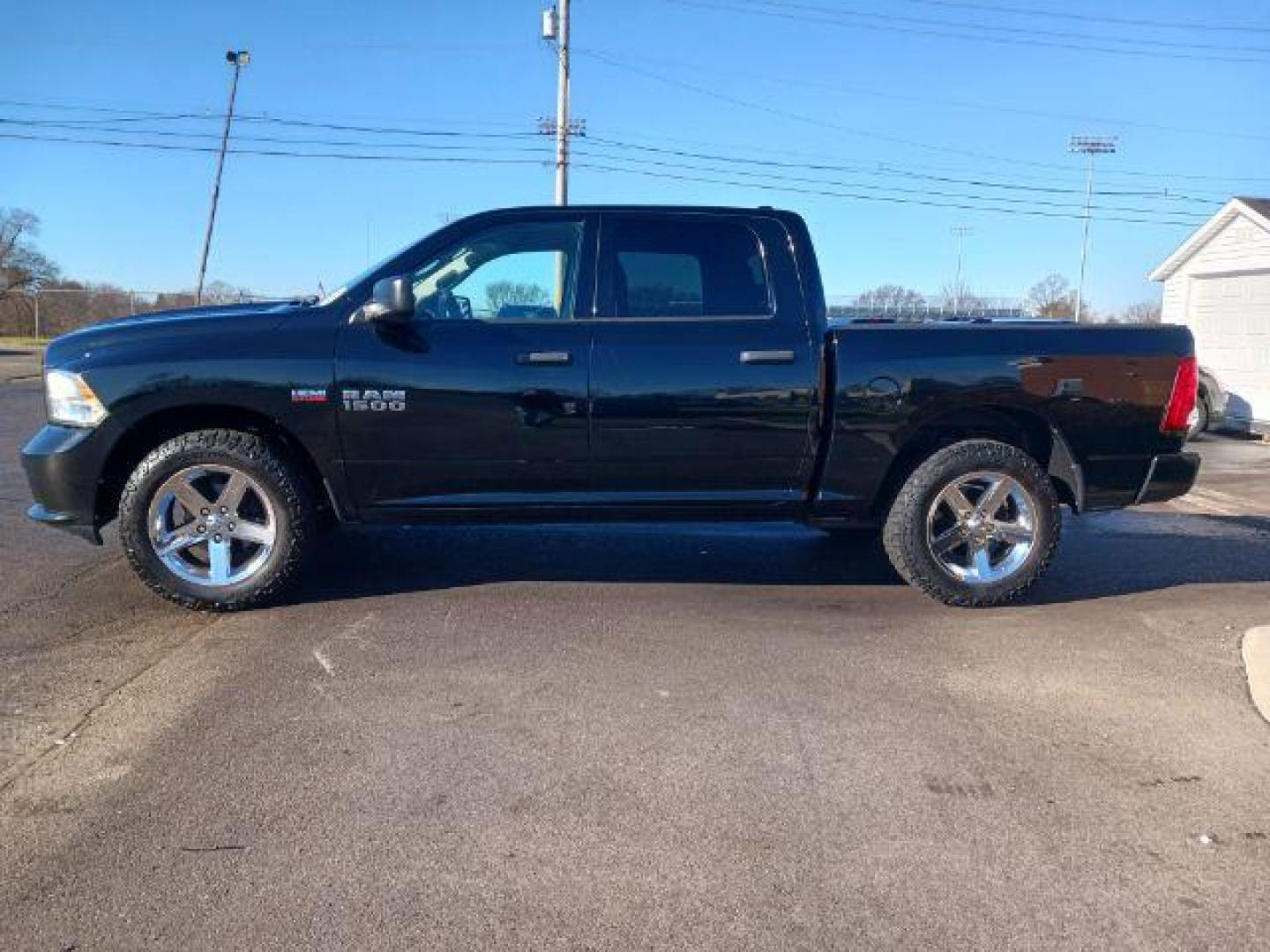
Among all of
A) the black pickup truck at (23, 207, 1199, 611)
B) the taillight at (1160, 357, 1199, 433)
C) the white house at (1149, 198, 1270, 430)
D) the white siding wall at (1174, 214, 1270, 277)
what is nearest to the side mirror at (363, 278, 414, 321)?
the black pickup truck at (23, 207, 1199, 611)

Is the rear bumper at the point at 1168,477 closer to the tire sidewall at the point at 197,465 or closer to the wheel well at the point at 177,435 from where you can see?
the wheel well at the point at 177,435

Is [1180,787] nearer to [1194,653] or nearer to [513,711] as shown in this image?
[1194,653]

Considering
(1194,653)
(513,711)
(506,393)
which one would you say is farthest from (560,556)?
(1194,653)

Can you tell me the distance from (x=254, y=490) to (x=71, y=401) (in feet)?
3.05

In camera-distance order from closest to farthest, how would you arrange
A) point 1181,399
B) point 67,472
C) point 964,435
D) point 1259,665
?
point 1259,665, point 67,472, point 1181,399, point 964,435

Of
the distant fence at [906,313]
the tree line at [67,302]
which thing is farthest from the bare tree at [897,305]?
the tree line at [67,302]

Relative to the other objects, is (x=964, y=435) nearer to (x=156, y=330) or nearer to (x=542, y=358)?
(x=542, y=358)

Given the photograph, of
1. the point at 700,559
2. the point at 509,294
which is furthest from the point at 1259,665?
the point at 509,294

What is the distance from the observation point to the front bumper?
4785 mm

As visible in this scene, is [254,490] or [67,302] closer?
[254,490]

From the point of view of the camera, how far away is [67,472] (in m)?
4.79

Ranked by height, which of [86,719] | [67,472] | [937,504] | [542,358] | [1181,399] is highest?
[542,358]

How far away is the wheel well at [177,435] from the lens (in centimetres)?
493

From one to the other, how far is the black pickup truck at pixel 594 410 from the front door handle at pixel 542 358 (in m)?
0.02
